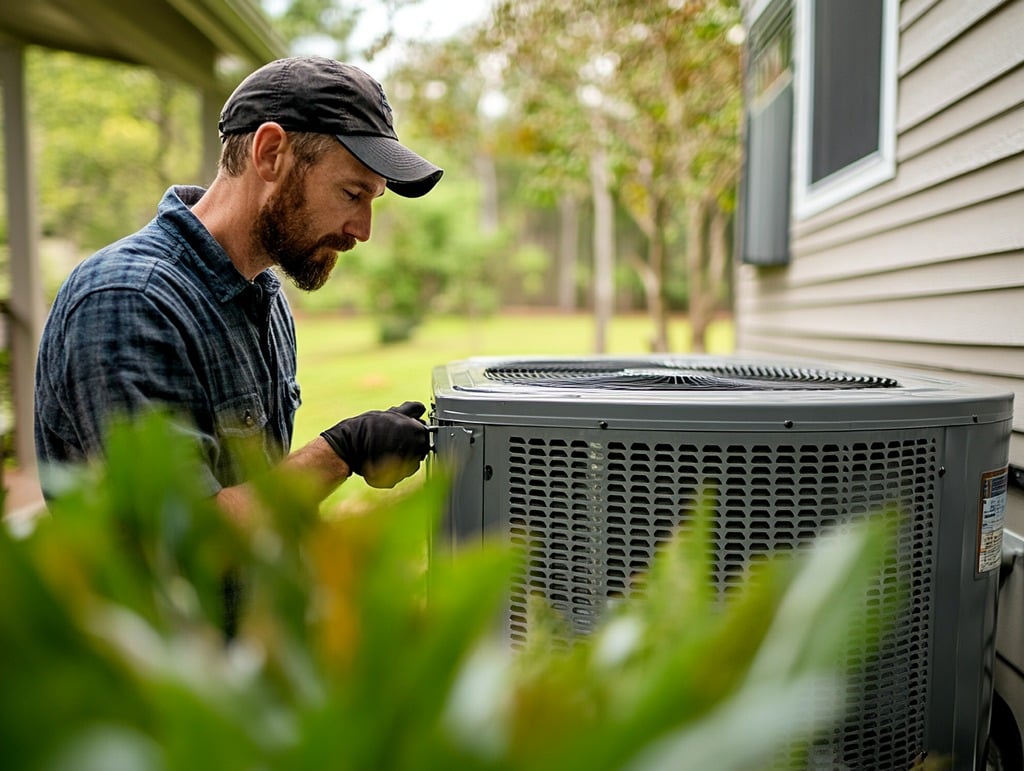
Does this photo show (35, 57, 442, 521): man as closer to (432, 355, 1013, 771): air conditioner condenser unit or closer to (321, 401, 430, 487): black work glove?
(321, 401, 430, 487): black work glove

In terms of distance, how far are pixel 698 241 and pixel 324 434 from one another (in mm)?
12718

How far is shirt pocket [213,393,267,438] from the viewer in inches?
59.0

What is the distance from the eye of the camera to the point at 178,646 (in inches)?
14.0

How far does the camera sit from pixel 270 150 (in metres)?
1.55

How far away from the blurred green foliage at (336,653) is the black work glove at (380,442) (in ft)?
3.16

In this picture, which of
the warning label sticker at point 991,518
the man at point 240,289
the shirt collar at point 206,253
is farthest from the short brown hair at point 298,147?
the warning label sticker at point 991,518

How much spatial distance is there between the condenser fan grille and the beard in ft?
→ 1.22

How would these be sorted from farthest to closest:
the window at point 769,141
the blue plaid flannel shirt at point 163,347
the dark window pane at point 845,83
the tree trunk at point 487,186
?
the tree trunk at point 487,186 < the window at point 769,141 < the dark window pane at point 845,83 < the blue plaid flannel shirt at point 163,347

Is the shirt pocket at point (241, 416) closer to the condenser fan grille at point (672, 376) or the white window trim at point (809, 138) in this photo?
the condenser fan grille at point (672, 376)

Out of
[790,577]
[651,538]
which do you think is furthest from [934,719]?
[790,577]

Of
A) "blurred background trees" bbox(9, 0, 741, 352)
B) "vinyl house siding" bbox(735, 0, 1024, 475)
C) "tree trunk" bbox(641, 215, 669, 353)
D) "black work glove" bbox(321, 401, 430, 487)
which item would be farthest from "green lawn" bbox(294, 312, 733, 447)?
"black work glove" bbox(321, 401, 430, 487)

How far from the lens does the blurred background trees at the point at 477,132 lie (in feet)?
34.6

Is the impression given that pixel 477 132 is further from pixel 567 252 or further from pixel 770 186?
pixel 770 186

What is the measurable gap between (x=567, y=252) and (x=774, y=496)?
2575 cm
